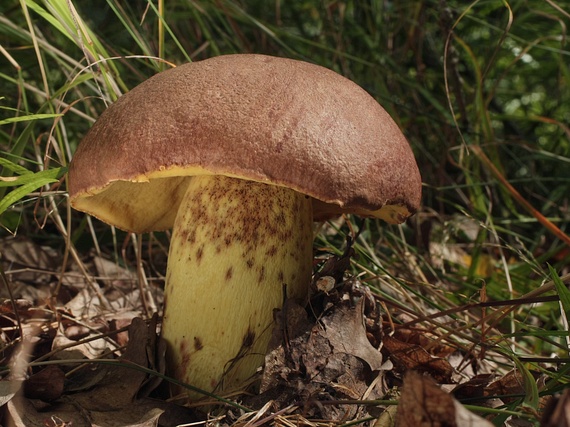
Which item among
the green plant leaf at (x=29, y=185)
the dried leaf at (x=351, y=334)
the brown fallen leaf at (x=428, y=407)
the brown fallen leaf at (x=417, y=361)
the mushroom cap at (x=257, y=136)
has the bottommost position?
the brown fallen leaf at (x=417, y=361)

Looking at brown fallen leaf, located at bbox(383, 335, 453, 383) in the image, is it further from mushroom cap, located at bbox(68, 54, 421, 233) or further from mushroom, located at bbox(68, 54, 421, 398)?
mushroom cap, located at bbox(68, 54, 421, 233)

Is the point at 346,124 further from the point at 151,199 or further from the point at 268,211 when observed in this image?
Answer: the point at 151,199

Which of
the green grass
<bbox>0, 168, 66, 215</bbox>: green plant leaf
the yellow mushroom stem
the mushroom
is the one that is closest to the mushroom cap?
the mushroom

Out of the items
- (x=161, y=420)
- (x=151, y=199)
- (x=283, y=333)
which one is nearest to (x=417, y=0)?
(x=151, y=199)

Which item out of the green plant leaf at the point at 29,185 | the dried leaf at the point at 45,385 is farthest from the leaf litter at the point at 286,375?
the green plant leaf at the point at 29,185

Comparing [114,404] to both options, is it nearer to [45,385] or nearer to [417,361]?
[45,385]

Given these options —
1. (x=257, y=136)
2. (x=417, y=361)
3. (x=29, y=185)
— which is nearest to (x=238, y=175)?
(x=257, y=136)

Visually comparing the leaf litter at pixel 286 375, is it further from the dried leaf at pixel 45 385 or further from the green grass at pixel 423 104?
the green grass at pixel 423 104
